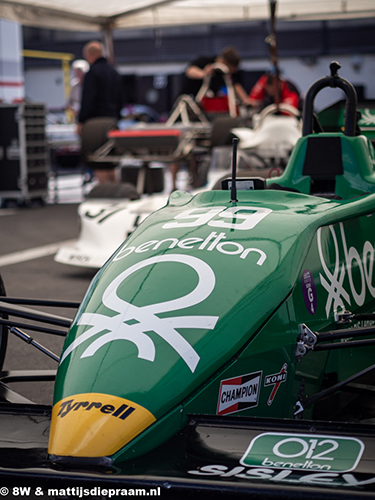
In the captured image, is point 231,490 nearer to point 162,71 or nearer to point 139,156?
point 139,156

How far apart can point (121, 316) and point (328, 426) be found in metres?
0.57

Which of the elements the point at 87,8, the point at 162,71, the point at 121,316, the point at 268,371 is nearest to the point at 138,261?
the point at 121,316

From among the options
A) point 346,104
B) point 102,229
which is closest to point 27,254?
point 102,229

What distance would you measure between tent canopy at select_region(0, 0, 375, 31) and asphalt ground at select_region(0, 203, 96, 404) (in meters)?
2.45

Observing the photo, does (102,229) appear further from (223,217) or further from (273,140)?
(223,217)

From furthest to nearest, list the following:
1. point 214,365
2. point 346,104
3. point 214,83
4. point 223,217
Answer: point 214,83 → point 346,104 → point 223,217 → point 214,365

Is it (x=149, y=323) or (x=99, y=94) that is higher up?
(x=99, y=94)

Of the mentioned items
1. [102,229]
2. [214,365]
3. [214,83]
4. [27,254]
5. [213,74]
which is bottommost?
[27,254]

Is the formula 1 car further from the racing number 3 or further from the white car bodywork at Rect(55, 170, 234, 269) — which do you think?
the white car bodywork at Rect(55, 170, 234, 269)

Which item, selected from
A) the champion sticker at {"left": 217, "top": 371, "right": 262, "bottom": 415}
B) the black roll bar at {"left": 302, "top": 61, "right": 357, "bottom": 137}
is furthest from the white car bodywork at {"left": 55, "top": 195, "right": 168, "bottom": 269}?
the champion sticker at {"left": 217, "top": 371, "right": 262, "bottom": 415}

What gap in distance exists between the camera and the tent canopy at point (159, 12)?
337 inches

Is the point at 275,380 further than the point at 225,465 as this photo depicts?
Yes

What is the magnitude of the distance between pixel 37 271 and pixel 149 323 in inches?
153

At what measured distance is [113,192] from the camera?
5.30 metres
